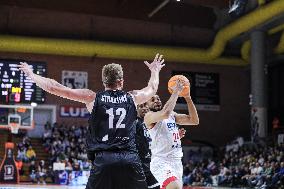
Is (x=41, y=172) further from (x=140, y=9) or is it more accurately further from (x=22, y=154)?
(x=140, y=9)

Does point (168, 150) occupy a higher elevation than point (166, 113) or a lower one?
lower

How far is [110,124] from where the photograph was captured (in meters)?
4.06

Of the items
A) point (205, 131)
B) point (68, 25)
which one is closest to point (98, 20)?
point (68, 25)

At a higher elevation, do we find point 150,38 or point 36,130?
point 150,38

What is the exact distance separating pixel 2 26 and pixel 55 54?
11.0ft

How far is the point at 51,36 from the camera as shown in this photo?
28000mm

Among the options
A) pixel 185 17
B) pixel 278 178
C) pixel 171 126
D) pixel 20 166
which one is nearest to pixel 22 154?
pixel 20 166

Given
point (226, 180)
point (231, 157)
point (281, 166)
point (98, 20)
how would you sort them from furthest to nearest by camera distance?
1. point (98, 20)
2. point (231, 157)
3. point (226, 180)
4. point (281, 166)

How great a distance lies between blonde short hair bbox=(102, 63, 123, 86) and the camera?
4084 millimetres

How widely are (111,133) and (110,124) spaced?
3.0 inches

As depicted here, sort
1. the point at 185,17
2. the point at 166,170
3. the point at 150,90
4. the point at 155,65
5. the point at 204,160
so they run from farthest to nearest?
the point at 185,17, the point at 204,160, the point at 166,170, the point at 155,65, the point at 150,90

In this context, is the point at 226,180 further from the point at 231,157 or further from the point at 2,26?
the point at 2,26

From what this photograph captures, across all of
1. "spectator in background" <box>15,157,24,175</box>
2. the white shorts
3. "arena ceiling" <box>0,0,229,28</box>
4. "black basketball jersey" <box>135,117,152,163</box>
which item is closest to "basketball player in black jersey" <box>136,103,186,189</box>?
"black basketball jersey" <box>135,117,152,163</box>

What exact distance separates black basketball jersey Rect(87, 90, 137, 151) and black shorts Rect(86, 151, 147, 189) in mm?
84
